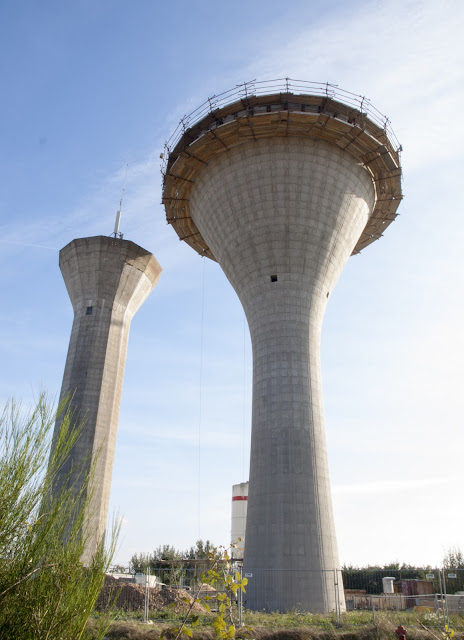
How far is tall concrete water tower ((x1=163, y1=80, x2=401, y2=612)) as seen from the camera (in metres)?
21.1

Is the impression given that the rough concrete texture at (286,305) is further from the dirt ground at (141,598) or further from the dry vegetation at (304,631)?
the dry vegetation at (304,631)

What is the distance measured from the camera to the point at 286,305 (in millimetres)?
23641

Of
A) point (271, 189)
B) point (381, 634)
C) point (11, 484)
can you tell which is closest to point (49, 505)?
point (11, 484)

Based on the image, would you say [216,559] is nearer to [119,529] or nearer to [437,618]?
[119,529]

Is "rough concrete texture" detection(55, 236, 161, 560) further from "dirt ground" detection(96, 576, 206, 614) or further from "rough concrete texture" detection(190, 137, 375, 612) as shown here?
"dirt ground" detection(96, 576, 206, 614)

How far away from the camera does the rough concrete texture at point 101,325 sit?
35.5m

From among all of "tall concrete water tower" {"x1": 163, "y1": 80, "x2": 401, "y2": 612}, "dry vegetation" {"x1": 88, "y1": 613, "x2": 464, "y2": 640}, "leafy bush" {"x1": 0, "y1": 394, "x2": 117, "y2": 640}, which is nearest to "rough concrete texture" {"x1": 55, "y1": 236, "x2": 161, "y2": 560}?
"tall concrete water tower" {"x1": 163, "y1": 80, "x2": 401, "y2": 612}

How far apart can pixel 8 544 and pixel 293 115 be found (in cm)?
2280

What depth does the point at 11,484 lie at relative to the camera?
16.8ft

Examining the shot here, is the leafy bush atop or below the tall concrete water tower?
below

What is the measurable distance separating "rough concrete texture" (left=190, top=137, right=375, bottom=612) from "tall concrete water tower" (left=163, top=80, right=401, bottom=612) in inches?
1.9

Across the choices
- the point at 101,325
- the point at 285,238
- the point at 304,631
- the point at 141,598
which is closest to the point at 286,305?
the point at 285,238

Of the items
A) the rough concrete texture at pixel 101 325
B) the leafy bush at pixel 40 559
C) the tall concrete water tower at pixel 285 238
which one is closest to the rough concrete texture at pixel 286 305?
the tall concrete water tower at pixel 285 238

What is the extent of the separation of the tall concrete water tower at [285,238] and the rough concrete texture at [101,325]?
11757 millimetres
